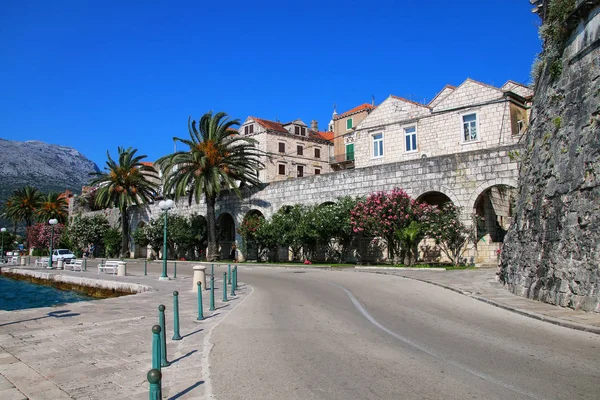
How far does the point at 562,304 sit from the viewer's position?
10.7m

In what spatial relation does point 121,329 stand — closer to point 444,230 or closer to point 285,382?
point 285,382

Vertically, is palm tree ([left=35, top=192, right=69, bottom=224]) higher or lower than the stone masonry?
higher

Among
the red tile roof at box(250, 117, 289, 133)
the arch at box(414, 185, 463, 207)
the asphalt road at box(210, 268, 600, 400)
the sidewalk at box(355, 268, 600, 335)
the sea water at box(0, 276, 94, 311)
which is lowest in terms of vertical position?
the sea water at box(0, 276, 94, 311)

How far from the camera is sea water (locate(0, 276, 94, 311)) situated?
62.9ft

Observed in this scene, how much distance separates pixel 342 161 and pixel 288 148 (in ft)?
24.5

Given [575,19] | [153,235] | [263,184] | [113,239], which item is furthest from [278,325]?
[113,239]

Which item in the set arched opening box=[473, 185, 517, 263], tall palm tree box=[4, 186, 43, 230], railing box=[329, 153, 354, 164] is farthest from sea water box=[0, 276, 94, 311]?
tall palm tree box=[4, 186, 43, 230]

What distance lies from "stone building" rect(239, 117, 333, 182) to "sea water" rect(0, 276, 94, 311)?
31767 millimetres

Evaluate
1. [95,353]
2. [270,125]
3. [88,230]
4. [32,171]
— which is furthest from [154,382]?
[32,171]

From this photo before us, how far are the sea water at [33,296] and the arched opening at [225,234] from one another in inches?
803

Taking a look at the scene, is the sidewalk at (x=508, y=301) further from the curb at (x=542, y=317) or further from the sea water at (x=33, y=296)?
the sea water at (x=33, y=296)

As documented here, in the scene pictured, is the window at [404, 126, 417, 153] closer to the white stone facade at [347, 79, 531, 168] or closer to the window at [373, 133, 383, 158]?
the white stone facade at [347, 79, 531, 168]

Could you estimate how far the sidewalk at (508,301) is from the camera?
8.98 metres

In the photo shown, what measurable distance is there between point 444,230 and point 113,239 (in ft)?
143
